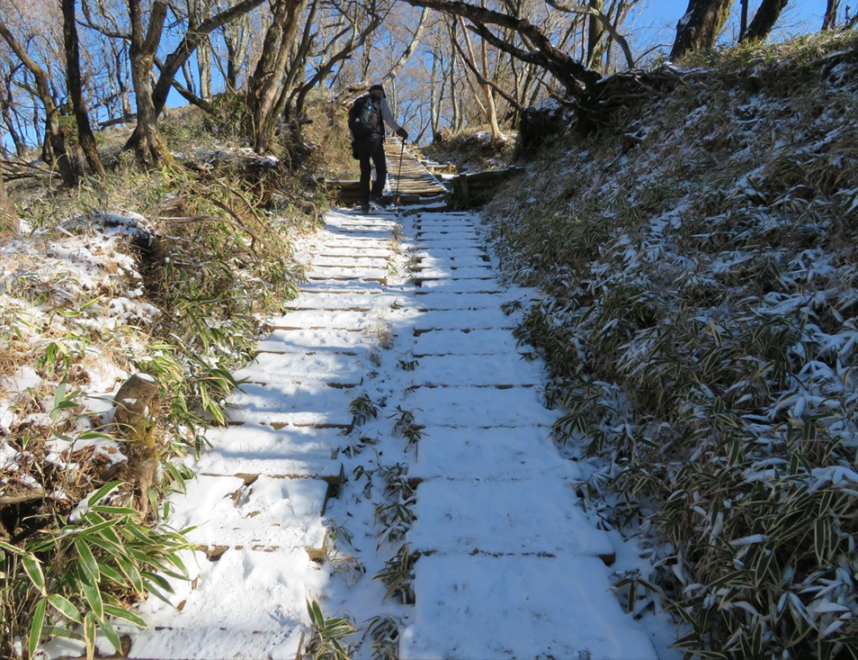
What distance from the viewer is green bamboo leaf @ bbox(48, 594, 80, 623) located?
144 centimetres

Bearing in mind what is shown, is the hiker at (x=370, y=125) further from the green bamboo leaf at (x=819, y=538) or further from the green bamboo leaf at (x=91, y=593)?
the green bamboo leaf at (x=819, y=538)

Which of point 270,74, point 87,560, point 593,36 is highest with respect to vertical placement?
point 593,36

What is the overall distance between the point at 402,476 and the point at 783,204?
116 inches

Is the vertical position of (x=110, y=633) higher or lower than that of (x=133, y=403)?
lower

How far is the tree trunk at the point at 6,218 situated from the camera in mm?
3004

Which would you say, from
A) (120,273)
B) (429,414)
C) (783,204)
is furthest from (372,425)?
(783,204)

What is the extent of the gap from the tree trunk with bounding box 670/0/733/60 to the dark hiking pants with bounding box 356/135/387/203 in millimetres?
4523

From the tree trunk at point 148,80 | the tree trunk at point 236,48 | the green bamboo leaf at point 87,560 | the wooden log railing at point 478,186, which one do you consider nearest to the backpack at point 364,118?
the wooden log railing at point 478,186

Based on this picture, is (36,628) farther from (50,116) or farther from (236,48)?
(236,48)

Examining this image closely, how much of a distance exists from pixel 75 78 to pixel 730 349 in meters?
8.33

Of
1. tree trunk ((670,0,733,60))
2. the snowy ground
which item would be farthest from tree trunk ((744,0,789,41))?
the snowy ground

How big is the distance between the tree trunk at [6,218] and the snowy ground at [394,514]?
174 cm

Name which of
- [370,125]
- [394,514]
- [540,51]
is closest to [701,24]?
[540,51]

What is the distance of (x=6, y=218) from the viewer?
3049mm
